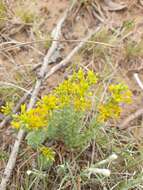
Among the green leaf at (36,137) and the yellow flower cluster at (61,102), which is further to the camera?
the green leaf at (36,137)

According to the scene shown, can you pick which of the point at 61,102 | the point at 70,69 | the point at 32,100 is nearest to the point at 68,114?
the point at 61,102

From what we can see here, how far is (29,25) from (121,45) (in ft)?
1.89

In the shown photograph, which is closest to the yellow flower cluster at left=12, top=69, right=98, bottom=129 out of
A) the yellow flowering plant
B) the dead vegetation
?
the yellow flowering plant

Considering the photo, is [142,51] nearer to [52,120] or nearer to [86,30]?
[86,30]

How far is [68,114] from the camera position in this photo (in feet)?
6.10

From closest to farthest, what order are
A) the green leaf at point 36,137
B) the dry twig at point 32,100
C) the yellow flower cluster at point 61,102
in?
the yellow flower cluster at point 61,102
the green leaf at point 36,137
the dry twig at point 32,100

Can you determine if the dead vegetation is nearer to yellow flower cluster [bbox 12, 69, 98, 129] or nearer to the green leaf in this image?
the green leaf

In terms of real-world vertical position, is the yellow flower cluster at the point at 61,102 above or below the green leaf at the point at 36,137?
above

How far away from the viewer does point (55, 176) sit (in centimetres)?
197

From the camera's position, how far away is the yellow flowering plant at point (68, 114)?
172cm

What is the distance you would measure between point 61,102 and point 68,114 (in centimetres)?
9

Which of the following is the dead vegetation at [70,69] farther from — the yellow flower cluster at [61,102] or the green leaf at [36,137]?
the yellow flower cluster at [61,102]

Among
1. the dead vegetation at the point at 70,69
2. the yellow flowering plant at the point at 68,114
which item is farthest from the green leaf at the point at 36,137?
the dead vegetation at the point at 70,69

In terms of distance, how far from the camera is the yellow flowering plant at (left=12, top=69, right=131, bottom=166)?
5.65 feet
